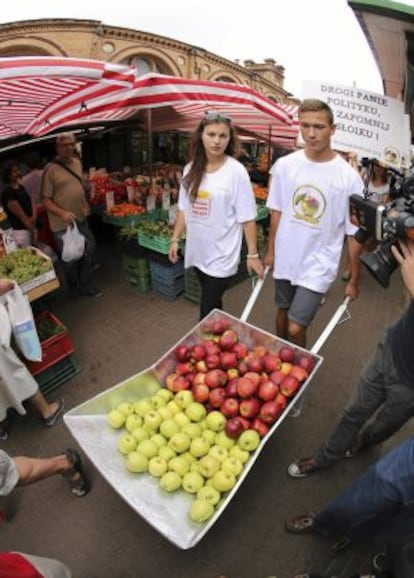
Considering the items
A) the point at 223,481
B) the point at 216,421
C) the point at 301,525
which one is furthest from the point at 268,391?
the point at 301,525

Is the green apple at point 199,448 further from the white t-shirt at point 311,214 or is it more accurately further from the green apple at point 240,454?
the white t-shirt at point 311,214

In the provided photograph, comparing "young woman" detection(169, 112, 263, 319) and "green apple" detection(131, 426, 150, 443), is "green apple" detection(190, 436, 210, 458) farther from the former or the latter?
"young woman" detection(169, 112, 263, 319)

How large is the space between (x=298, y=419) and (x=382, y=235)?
6.39ft

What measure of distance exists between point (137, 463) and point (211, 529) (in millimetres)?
956

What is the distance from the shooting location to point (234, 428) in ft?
6.46

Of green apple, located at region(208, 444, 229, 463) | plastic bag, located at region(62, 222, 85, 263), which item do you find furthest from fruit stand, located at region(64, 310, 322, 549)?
plastic bag, located at region(62, 222, 85, 263)

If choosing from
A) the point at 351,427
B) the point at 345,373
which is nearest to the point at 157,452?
the point at 351,427

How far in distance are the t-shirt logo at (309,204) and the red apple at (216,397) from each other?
141 centimetres

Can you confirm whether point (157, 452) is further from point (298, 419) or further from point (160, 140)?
point (160, 140)

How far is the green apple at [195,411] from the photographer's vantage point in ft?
6.84

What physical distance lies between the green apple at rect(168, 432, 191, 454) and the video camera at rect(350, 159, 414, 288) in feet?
4.29

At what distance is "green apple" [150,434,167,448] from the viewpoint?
1957 mm

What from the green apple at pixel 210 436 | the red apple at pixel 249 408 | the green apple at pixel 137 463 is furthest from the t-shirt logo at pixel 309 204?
the green apple at pixel 137 463

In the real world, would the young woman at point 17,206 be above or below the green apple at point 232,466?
above
